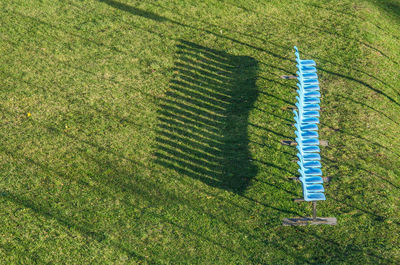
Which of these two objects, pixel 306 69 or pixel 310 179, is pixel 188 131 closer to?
pixel 310 179

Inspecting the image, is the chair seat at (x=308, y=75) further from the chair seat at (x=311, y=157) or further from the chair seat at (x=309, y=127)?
the chair seat at (x=311, y=157)

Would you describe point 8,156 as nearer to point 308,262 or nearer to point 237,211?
point 237,211

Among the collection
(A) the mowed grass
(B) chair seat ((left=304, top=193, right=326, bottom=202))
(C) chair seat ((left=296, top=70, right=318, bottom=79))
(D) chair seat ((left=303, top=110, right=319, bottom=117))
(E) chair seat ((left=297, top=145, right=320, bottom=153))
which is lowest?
(A) the mowed grass

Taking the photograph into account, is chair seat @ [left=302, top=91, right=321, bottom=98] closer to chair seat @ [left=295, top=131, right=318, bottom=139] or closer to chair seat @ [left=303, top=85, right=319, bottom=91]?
chair seat @ [left=303, top=85, right=319, bottom=91]

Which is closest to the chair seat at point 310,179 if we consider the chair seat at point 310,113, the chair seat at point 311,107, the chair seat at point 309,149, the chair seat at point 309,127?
the chair seat at point 309,149

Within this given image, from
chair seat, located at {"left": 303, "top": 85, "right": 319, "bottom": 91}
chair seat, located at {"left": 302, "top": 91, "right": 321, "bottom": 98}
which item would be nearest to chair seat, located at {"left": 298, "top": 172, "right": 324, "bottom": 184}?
chair seat, located at {"left": 302, "top": 91, "right": 321, "bottom": 98}

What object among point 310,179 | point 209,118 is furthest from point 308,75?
point 310,179
